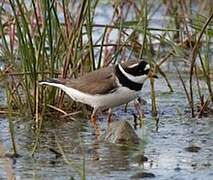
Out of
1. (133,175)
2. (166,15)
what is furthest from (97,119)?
(166,15)

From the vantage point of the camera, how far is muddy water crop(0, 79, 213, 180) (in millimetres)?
4573

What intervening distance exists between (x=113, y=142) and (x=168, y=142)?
0.33 metres

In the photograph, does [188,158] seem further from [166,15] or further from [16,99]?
[166,15]

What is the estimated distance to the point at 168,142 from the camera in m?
5.34

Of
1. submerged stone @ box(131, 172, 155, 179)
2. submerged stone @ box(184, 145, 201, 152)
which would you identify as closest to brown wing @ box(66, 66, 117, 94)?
submerged stone @ box(184, 145, 201, 152)

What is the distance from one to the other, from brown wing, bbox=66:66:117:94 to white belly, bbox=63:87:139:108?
0.03 meters

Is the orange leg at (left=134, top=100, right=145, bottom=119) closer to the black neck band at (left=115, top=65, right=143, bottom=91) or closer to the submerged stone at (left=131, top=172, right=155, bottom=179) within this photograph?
the black neck band at (left=115, top=65, right=143, bottom=91)

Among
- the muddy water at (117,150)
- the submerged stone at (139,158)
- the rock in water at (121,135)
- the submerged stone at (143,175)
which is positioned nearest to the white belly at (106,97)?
the muddy water at (117,150)

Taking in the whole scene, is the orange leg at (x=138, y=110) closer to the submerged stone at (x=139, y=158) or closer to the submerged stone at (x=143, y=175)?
the submerged stone at (x=139, y=158)

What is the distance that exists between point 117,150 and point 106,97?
0.70 m

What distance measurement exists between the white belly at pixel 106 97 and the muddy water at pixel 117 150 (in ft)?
0.53

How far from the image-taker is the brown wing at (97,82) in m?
5.78

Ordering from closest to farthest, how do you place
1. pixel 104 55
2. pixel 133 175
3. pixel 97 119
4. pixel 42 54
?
1. pixel 133 175
2. pixel 42 54
3. pixel 97 119
4. pixel 104 55

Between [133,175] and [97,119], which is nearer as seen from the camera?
[133,175]
